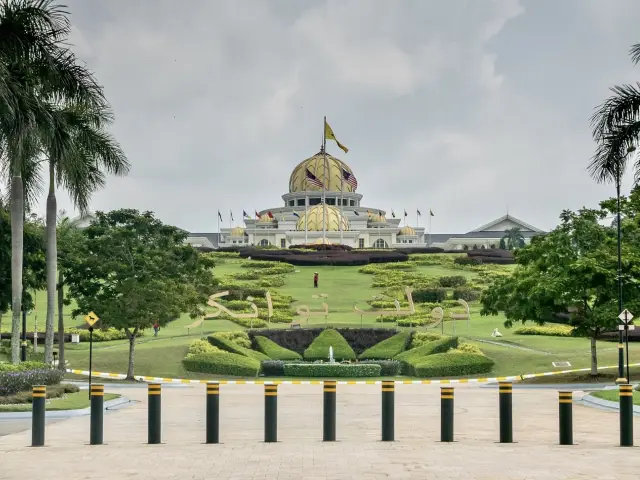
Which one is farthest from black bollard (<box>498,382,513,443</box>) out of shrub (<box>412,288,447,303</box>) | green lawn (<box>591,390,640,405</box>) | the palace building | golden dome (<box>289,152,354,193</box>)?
golden dome (<box>289,152,354,193</box>)

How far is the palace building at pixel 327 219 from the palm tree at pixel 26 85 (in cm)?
7929

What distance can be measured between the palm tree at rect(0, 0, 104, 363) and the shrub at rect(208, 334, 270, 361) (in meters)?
15.7

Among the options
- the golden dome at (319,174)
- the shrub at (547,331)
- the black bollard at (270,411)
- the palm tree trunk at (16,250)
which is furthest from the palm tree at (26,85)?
the golden dome at (319,174)

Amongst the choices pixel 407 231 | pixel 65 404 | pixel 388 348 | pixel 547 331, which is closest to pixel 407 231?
pixel 407 231

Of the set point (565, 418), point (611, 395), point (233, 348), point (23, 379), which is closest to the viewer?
point (565, 418)

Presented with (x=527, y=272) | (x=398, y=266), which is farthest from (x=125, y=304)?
(x=398, y=266)

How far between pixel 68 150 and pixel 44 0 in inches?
170

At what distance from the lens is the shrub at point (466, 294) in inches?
2336

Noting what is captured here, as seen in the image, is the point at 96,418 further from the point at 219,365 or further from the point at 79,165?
the point at 219,365

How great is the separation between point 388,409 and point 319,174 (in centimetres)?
10480

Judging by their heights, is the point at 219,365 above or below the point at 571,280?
below

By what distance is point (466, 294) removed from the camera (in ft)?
196

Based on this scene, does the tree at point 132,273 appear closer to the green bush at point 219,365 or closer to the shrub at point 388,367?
the green bush at point 219,365

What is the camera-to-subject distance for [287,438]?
15.6 m
